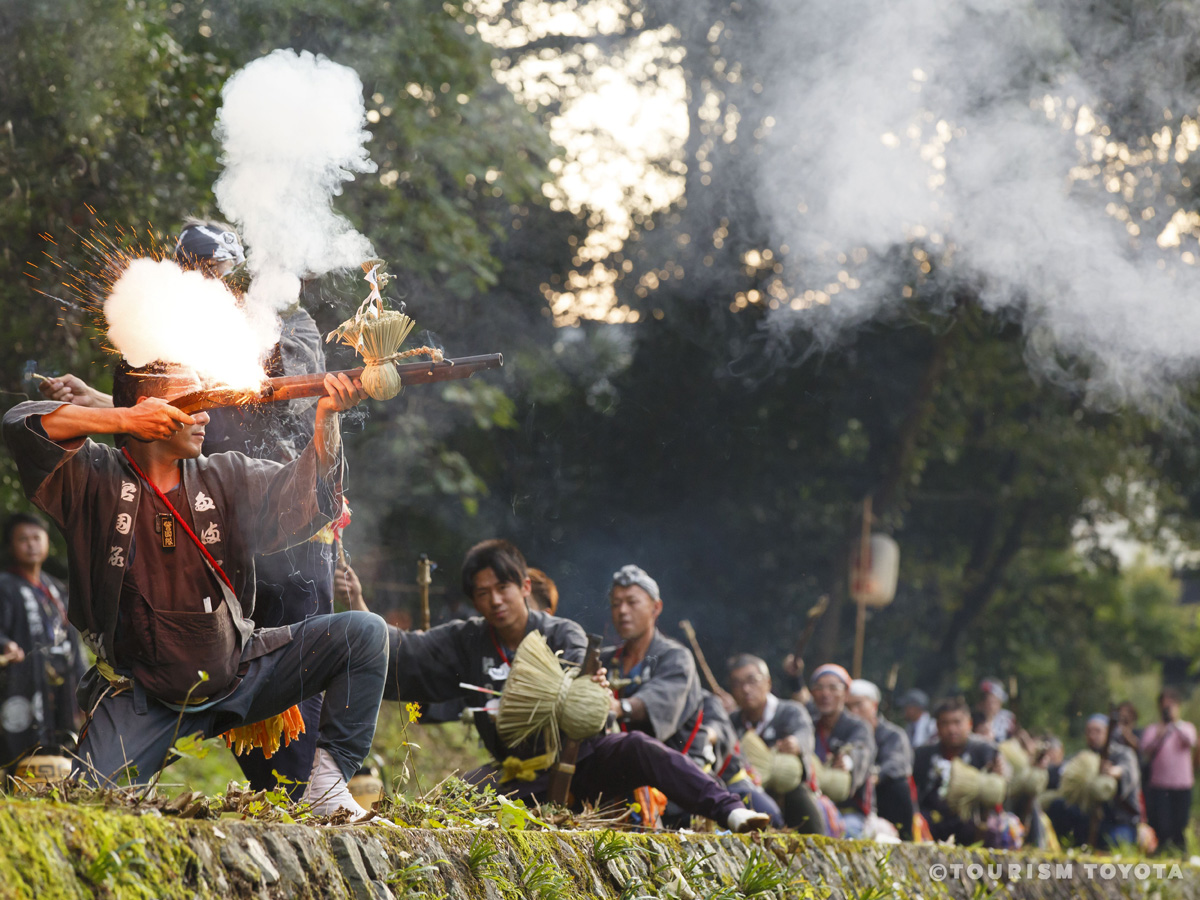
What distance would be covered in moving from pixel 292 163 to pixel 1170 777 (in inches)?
459

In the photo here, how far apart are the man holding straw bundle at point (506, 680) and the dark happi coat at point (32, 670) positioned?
2925 mm

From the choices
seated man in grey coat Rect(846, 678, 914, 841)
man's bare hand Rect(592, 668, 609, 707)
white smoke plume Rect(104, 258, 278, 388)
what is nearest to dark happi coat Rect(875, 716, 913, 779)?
seated man in grey coat Rect(846, 678, 914, 841)

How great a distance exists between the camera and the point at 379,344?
3834mm

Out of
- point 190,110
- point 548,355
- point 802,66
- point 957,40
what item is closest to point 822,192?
point 802,66

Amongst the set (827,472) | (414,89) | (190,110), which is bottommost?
(827,472)

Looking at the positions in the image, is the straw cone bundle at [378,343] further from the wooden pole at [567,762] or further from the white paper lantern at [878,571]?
the white paper lantern at [878,571]

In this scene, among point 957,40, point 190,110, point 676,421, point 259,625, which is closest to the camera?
point 259,625

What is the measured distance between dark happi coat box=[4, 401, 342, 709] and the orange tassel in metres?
0.35

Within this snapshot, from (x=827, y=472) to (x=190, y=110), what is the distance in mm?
9334

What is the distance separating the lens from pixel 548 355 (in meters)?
10.7

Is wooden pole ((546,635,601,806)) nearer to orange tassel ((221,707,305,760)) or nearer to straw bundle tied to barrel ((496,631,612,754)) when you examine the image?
straw bundle tied to barrel ((496,631,612,754))

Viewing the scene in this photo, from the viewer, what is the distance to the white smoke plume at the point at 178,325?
375cm

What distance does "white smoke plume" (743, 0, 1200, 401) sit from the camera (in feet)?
26.4

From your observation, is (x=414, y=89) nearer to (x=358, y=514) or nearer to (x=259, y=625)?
(x=358, y=514)
